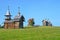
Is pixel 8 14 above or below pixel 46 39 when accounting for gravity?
above

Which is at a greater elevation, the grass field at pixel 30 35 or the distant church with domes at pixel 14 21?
the distant church with domes at pixel 14 21

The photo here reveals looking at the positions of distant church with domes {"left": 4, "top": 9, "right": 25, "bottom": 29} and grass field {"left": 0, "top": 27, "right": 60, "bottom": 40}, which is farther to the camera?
distant church with domes {"left": 4, "top": 9, "right": 25, "bottom": 29}

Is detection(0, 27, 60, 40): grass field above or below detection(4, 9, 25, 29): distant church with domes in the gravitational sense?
below

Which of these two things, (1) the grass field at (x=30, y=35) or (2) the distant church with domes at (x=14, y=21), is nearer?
(1) the grass field at (x=30, y=35)

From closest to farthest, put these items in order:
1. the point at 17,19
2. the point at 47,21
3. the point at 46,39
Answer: the point at 46,39
the point at 17,19
the point at 47,21

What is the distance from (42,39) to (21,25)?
41891 mm

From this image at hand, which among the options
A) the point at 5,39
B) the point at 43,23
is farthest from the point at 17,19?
the point at 5,39

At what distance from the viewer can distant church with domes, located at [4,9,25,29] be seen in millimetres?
71475

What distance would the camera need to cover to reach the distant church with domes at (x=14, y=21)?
234 ft

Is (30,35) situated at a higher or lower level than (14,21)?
lower

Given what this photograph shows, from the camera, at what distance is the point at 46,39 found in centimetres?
3073

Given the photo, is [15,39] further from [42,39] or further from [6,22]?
[6,22]

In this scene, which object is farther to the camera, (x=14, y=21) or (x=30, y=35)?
(x=14, y=21)

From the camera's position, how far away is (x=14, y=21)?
72.8m
